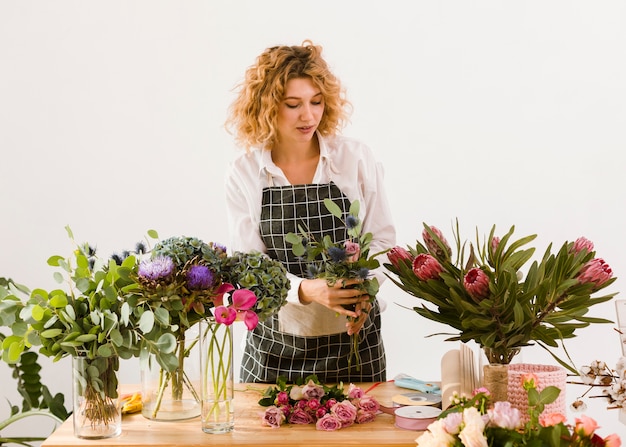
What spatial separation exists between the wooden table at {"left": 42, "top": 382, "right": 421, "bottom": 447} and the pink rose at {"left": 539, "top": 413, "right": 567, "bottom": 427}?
530mm

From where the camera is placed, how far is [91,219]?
3.91 metres

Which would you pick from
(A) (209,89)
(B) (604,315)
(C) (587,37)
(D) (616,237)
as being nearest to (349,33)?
(A) (209,89)

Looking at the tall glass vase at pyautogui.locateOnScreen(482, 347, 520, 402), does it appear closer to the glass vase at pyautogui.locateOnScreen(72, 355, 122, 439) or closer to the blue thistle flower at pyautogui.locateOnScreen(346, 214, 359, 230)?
the blue thistle flower at pyautogui.locateOnScreen(346, 214, 359, 230)

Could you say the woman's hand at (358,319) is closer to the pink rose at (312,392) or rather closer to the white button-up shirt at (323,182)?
→ the pink rose at (312,392)

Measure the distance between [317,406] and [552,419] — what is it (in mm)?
784

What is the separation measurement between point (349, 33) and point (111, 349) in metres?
2.46

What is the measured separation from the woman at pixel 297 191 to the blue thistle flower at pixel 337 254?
2.31 feet

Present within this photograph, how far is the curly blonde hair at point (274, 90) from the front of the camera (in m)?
2.66

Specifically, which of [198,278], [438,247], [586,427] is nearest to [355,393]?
[438,247]

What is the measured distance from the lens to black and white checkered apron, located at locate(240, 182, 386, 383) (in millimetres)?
2684

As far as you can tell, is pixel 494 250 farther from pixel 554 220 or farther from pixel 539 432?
pixel 554 220

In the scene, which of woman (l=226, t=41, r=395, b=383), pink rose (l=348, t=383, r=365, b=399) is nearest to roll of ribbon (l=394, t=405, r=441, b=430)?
pink rose (l=348, t=383, r=365, b=399)

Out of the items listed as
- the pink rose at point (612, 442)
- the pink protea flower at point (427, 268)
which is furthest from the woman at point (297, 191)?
the pink rose at point (612, 442)

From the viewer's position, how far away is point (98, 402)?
184 centimetres
